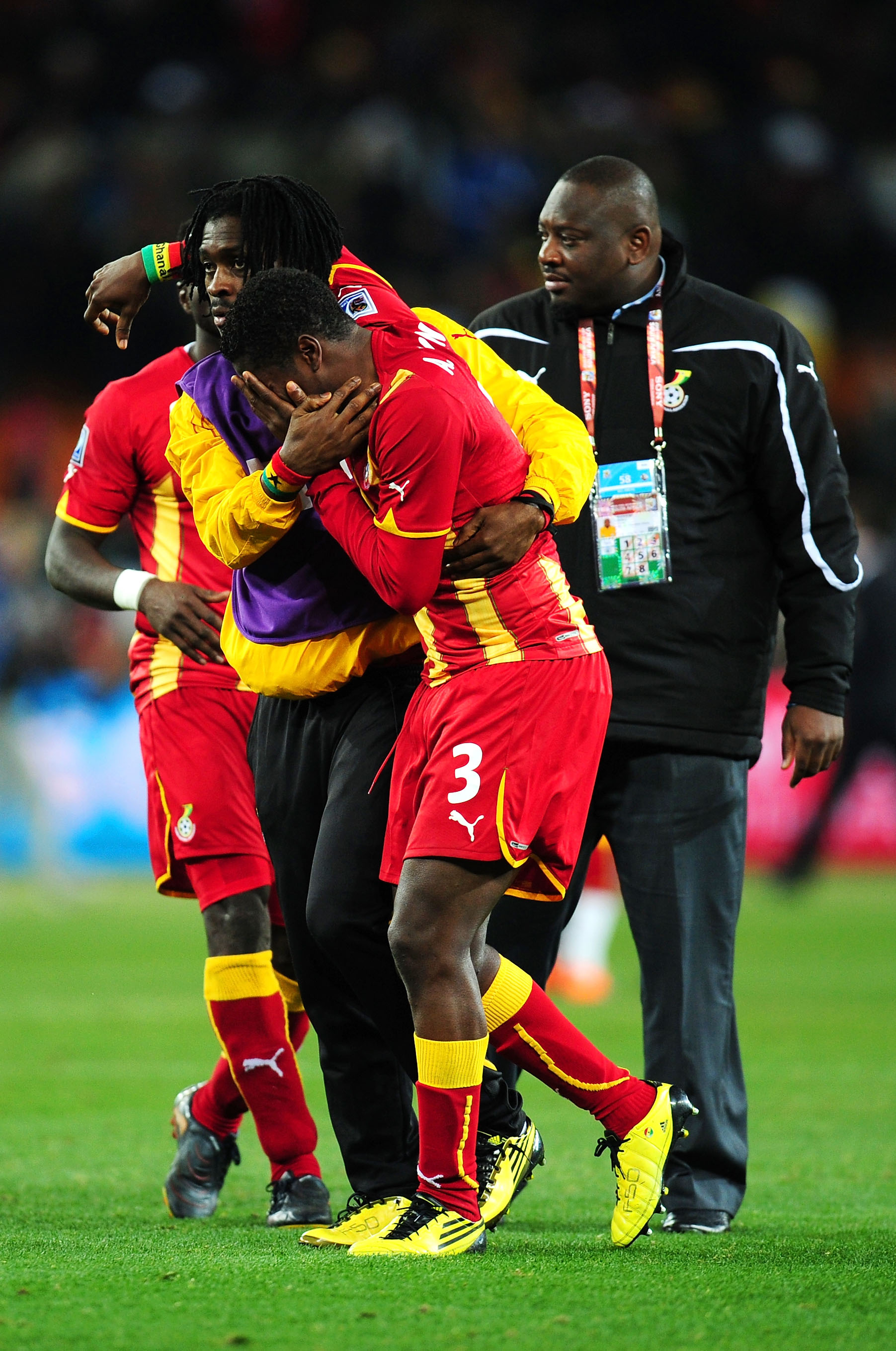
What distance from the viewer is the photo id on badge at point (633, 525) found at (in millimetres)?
4230

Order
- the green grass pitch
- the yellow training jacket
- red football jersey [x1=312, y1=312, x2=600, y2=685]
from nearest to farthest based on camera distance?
the green grass pitch → red football jersey [x1=312, y1=312, x2=600, y2=685] → the yellow training jacket

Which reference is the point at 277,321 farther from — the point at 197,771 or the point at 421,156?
the point at 421,156

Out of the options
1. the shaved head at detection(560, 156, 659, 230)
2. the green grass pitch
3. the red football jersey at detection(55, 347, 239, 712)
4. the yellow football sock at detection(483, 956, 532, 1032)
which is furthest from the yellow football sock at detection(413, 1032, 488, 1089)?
the shaved head at detection(560, 156, 659, 230)

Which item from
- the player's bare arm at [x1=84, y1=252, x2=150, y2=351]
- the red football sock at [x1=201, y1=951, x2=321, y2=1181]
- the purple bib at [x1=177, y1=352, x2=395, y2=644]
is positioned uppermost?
the player's bare arm at [x1=84, y1=252, x2=150, y2=351]

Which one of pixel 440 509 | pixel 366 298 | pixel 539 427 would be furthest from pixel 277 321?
pixel 539 427

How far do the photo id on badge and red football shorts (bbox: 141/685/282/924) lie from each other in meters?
1.00

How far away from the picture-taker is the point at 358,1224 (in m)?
3.58

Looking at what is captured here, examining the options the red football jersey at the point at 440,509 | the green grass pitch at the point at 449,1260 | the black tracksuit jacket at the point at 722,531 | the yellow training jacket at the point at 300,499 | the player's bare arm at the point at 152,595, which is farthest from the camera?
the black tracksuit jacket at the point at 722,531

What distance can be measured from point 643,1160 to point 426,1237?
0.55 meters

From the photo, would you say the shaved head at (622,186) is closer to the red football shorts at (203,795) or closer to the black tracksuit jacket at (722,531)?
the black tracksuit jacket at (722,531)

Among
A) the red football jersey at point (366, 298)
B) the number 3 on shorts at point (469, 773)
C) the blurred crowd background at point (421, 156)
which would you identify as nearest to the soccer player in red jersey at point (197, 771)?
the red football jersey at point (366, 298)

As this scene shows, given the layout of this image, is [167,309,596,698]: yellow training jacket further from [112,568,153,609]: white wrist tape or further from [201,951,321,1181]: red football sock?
[201,951,321,1181]: red football sock

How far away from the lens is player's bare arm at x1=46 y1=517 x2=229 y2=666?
13.4 ft

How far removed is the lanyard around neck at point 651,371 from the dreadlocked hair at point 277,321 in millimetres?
1068
